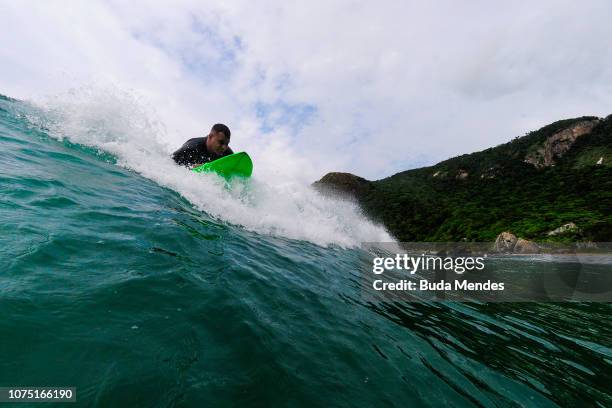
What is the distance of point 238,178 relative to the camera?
35.2 feet

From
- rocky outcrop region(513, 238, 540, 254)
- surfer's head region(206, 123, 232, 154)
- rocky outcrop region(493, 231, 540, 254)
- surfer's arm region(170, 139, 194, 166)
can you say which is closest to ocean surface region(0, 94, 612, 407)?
surfer's arm region(170, 139, 194, 166)

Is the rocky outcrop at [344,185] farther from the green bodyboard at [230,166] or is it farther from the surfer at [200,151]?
the green bodyboard at [230,166]

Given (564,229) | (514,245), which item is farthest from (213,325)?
(564,229)

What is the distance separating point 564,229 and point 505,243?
8827 millimetres

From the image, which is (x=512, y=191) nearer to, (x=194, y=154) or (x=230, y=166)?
(x=230, y=166)

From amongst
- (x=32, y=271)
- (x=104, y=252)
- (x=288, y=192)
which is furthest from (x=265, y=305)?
(x=288, y=192)

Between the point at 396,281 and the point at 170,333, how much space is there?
762 cm

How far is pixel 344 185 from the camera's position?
10144cm

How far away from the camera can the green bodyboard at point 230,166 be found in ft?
33.3

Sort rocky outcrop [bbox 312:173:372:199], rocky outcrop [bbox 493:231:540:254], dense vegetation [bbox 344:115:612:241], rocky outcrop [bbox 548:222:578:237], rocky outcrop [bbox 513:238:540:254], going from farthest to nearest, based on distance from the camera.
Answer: rocky outcrop [bbox 312:173:372:199] → dense vegetation [bbox 344:115:612:241] → rocky outcrop [bbox 548:222:578:237] → rocky outcrop [bbox 493:231:540:254] → rocky outcrop [bbox 513:238:540:254]

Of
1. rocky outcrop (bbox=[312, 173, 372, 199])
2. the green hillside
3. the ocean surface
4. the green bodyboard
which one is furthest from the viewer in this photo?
rocky outcrop (bbox=[312, 173, 372, 199])

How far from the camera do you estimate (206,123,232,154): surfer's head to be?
1040 cm

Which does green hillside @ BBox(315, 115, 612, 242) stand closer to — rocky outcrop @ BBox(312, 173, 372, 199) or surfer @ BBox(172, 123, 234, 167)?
rocky outcrop @ BBox(312, 173, 372, 199)

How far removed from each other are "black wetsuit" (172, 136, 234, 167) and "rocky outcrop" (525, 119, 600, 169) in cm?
9004
